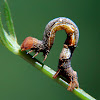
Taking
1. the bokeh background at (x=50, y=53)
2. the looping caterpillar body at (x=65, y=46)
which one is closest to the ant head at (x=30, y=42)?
the looping caterpillar body at (x=65, y=46)

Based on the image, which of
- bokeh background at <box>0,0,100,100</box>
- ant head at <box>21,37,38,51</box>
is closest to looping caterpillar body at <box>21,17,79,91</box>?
ant head at <box>21,37,38,51</box>

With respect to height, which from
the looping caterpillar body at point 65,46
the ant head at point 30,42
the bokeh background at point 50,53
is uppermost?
the bokeh background at point 50,53

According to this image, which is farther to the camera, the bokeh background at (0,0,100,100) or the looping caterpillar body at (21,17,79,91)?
the bokeh background at (0,0,100,100)

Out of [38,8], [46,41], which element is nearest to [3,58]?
[38,8]

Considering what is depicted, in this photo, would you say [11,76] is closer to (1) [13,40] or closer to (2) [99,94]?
(2) [99,94]

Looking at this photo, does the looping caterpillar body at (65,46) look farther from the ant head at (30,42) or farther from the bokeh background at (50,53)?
the bokeh background at (50,53)

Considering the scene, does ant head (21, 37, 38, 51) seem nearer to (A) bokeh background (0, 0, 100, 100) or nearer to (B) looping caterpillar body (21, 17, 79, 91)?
(B) looping caterpillar body (21, 17, 79, 91)

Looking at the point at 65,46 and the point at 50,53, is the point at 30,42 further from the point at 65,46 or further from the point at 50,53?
the point at 50,53

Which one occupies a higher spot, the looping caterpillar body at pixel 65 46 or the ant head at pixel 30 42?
the looping caterpillar body at pixel 65 46
